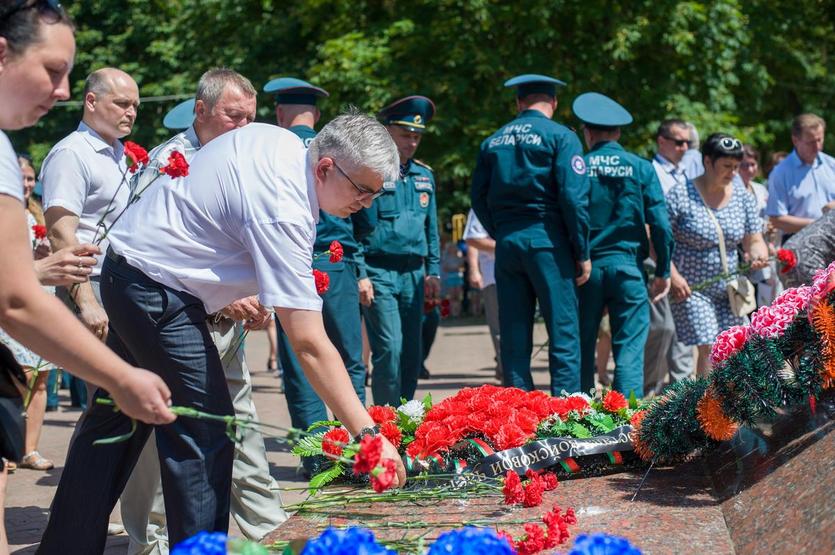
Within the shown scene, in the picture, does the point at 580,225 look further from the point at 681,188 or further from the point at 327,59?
the point at 327,59

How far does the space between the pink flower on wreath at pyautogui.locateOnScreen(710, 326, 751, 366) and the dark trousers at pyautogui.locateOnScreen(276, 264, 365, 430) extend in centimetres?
250

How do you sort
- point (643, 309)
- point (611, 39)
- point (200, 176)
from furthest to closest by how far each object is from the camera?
point (611, 39), point (643, 309), point (200, 176)

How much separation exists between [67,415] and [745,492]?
306 inches

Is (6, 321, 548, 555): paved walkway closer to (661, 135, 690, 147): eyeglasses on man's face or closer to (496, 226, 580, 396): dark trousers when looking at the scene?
(496, 226, 580, 396): dark trousers

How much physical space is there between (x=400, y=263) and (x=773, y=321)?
3.45m

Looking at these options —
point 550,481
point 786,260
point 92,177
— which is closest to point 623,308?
point 786,260

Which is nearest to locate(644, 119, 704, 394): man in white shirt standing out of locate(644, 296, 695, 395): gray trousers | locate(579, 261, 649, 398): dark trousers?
locate(644, 296, 695, 395): gray trousers

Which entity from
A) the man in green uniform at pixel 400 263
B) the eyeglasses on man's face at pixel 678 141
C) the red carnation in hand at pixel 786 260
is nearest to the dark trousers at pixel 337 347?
the man in green uniform at pixel 400 263

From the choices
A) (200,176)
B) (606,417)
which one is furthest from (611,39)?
(200,176)

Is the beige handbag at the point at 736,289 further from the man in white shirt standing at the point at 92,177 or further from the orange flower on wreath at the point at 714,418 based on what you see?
the man in white shirt standing at the point at 92,177

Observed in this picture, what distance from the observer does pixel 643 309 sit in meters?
7.61

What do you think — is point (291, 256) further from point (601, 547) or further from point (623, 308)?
point (623, 308)

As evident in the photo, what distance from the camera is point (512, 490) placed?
3980mm

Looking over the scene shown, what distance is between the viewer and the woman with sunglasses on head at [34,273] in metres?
2.59
